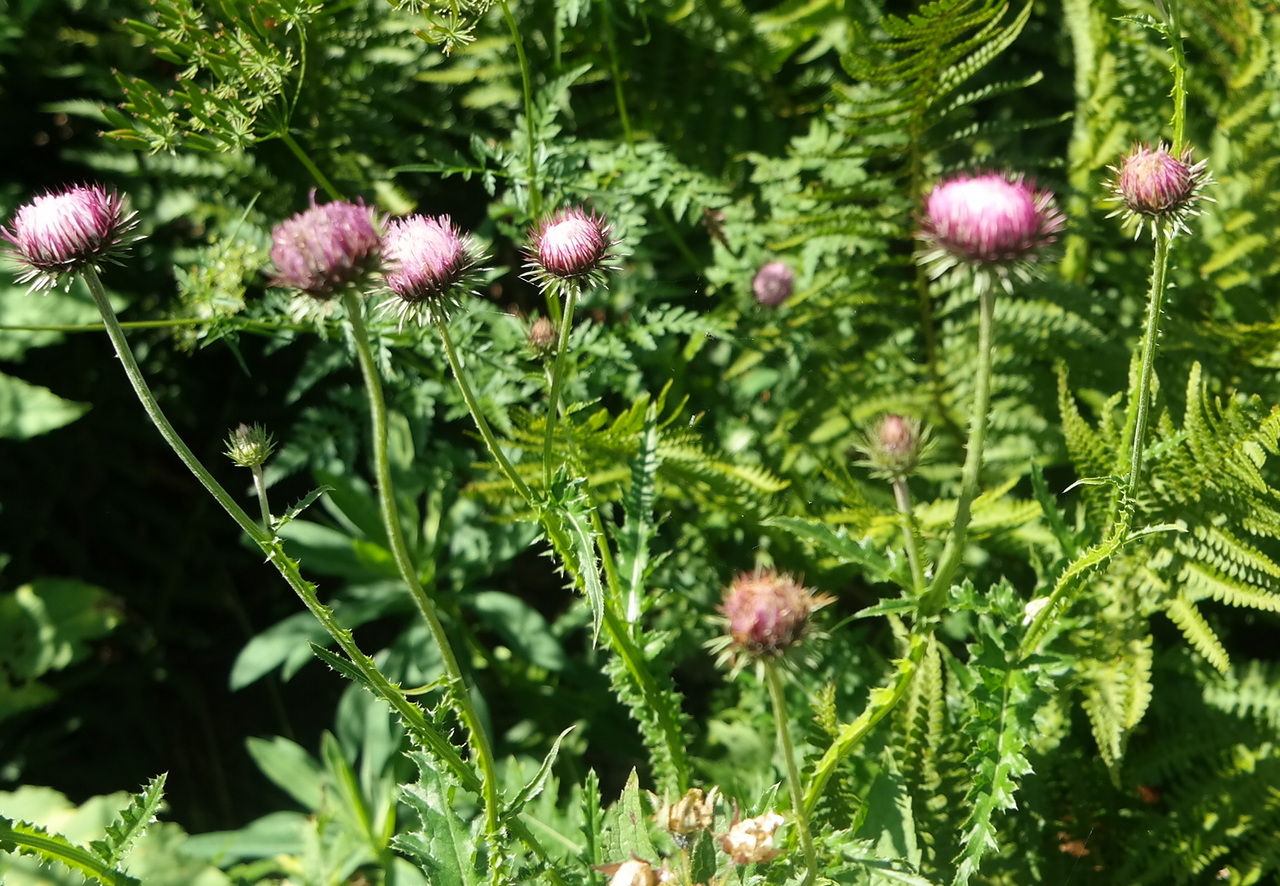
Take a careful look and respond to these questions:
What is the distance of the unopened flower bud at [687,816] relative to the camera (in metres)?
1.20

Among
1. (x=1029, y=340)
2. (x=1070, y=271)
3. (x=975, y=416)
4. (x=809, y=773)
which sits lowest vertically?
(x=809, y=773)

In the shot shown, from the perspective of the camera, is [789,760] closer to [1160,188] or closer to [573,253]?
[573,253]

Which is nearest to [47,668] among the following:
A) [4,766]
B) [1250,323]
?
[4,766]

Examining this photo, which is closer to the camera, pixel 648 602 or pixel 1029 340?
pixel 648 602

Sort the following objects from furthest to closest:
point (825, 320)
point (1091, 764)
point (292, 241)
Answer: point (825, 320) → point (1091, 764) → point (292, 241)

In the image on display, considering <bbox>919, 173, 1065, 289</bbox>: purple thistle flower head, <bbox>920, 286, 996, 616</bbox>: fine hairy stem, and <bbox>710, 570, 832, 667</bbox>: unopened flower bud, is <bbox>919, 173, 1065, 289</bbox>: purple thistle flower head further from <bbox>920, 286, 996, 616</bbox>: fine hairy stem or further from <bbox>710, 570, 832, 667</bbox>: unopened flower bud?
<bbox>710, 570, 832, 667</bbox>: unopened flower bud

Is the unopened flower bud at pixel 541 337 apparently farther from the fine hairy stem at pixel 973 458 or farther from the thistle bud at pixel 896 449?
the fine hairy stem at pixel 973 458

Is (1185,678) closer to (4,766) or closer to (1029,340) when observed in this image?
(1029,340)

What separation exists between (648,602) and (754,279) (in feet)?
3.12

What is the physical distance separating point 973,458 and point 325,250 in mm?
780

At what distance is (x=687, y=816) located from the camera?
3.95ft

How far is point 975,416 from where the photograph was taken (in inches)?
50.4

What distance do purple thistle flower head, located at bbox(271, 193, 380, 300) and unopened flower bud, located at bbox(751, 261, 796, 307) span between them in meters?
1.25

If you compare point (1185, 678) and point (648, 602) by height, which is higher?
point (1185, 678)
